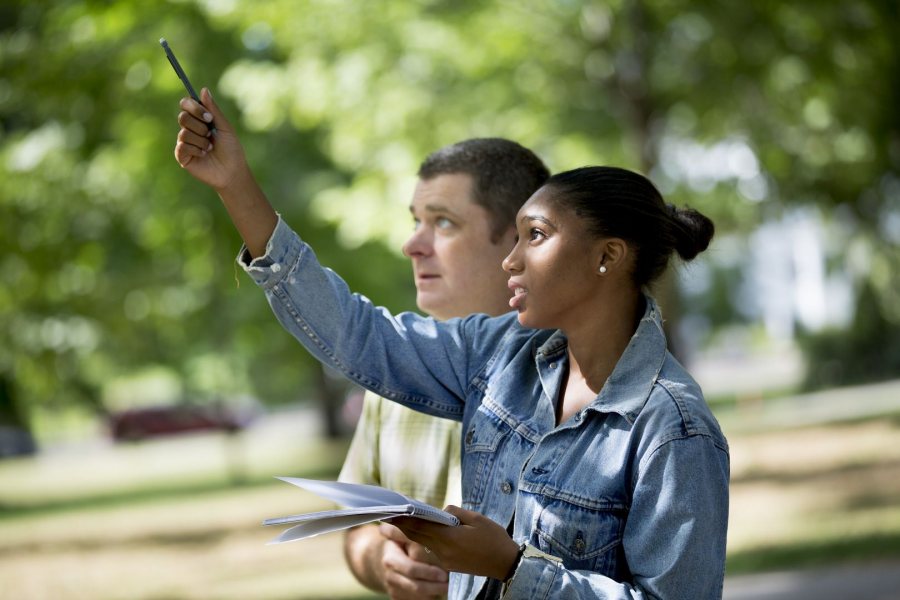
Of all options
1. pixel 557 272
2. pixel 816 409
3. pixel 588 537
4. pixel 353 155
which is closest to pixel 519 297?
pixel 557 272

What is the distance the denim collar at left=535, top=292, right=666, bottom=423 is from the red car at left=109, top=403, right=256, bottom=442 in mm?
38329

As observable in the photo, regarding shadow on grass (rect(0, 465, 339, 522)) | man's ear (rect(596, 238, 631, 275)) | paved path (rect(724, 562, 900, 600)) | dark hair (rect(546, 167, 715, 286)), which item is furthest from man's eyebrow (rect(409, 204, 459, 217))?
shadow on grass (rect(0, 465, 339, 522))

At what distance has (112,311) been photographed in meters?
15.1

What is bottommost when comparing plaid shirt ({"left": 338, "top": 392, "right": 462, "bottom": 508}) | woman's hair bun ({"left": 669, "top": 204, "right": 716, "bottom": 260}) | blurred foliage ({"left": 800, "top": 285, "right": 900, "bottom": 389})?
plaid shirt ({"left": 338, "top": 392, "right": 462, "bottom": 508})

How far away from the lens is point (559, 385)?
8.30ft

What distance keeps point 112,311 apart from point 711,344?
65537 millimetres

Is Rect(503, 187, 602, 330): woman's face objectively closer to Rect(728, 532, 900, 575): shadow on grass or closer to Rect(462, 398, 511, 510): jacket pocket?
Rect(462, 398, 511, 510): jacket pocket

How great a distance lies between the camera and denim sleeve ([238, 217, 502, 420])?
8.04 ft

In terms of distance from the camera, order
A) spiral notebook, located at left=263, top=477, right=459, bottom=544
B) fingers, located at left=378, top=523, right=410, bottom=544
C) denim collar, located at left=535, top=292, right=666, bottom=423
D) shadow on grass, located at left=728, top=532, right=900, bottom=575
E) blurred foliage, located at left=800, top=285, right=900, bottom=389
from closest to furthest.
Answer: spiral notebook, located at left=263, top=477, right=459, bottom=544 → denim collar, located at left=535, top=292, right=666, bottom=423 → fingers, located at left=378, top=523, right=410, bottom=544 → shadow on grass, located at left=728, top=532, right=900, bottom=575 → blurred foliage, located at left=800, top=285, right=900, bottom=389

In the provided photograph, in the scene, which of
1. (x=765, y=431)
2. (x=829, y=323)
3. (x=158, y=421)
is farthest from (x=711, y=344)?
(x=765, y=431)

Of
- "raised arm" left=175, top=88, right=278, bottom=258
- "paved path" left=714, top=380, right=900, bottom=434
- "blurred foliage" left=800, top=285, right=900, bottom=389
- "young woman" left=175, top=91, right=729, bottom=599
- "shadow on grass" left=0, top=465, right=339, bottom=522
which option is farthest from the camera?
"blurred foliage" left=800, top=285, right=900, bottom=389

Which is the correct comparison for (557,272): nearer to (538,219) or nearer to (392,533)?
(538,219)

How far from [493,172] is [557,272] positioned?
35.5 inches

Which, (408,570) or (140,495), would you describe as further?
(140,495)
